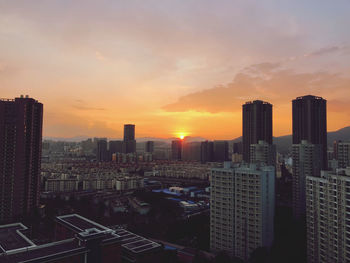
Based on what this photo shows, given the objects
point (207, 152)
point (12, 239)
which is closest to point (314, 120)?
point (207, 152)

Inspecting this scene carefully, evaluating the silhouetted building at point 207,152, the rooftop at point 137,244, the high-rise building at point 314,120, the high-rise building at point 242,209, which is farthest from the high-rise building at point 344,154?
the silhouetted building at point 207,152

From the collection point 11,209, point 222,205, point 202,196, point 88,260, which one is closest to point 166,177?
point 202,196

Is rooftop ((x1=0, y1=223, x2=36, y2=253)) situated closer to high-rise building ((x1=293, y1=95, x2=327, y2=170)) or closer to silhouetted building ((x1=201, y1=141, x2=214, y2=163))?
high-rise building ((x1=293, y1=95, x2=327, y2=170))

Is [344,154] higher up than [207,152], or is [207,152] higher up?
[344,154]

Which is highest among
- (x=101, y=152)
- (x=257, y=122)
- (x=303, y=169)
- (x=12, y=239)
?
(x=257, y=122)

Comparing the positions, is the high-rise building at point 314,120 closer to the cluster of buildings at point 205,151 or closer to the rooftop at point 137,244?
the cluster of buildings at point 205,151

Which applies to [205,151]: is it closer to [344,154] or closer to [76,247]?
[344,154]
